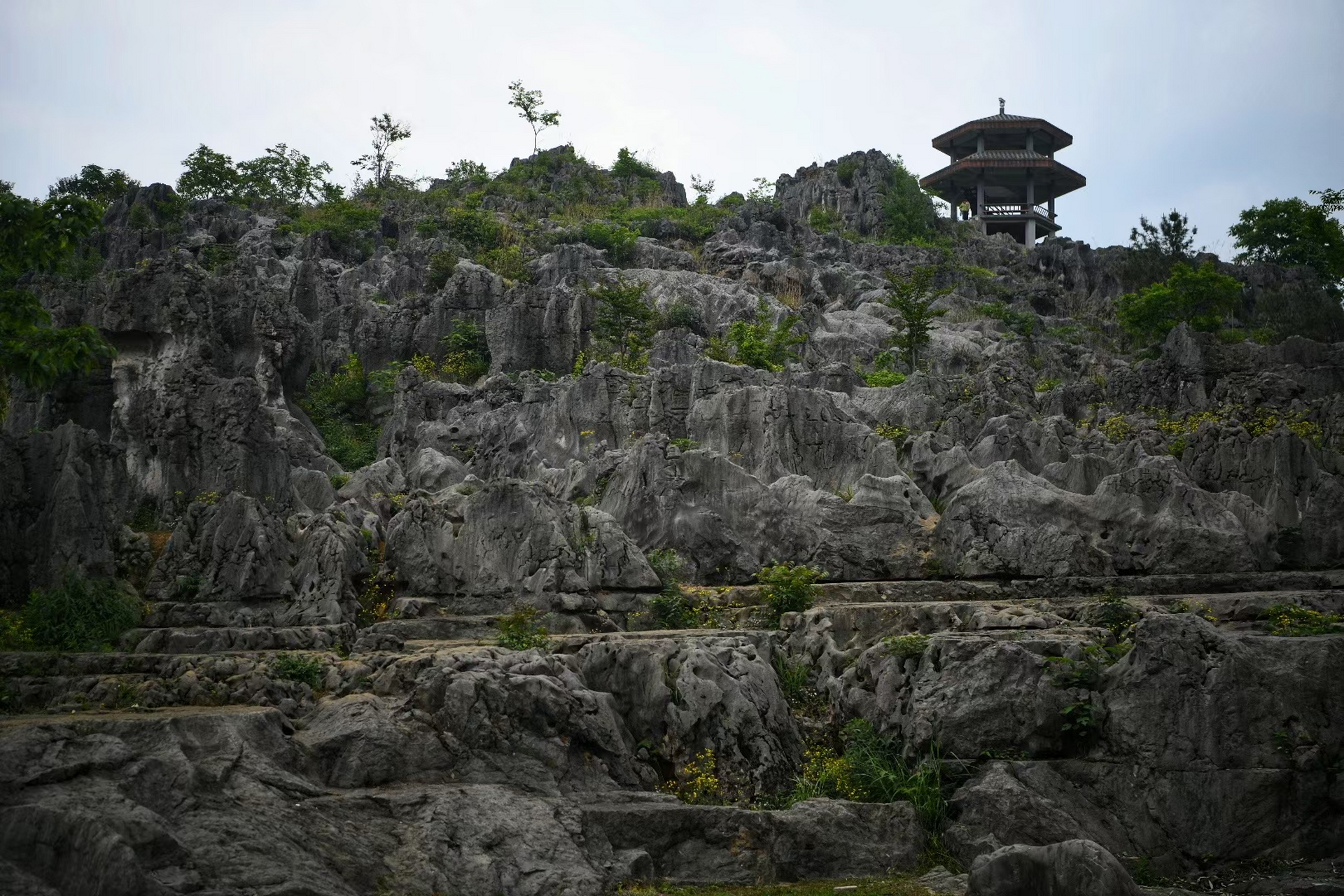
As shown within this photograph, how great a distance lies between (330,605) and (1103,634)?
41.1 feet

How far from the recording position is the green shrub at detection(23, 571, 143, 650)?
17.4 meters

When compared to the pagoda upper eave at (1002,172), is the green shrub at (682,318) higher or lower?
lower

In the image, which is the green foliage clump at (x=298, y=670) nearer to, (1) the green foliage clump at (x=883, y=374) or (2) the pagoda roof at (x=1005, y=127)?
(1) the green foliage clump at (x=883, y=374)

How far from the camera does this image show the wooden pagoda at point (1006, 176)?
78500 mm

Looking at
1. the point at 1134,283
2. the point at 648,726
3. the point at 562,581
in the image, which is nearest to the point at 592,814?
the point at 648,726

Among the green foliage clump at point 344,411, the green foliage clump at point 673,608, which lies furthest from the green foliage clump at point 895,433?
the green foliage clump at point 344,411

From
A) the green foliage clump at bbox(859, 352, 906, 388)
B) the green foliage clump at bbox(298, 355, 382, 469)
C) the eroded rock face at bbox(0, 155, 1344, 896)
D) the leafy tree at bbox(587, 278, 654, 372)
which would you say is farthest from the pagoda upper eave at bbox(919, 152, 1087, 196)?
the green foliage clump at bbox(298, 355, 382, 469)

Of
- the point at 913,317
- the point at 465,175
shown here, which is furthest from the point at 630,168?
the point at 913,317

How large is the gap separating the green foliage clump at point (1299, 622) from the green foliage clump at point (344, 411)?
25.1m

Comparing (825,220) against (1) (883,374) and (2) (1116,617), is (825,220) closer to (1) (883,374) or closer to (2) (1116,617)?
(1) (883,374)

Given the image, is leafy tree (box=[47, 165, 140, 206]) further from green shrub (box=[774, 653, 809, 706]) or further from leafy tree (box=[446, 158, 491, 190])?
green shrub (box=[774, 653, 809, 706])

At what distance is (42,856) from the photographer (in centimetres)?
991

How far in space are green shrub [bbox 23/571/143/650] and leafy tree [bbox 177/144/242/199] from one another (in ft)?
159

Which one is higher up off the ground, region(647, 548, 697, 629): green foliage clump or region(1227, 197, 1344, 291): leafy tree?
region(1227, 197, 1344, 291): leafy tree
